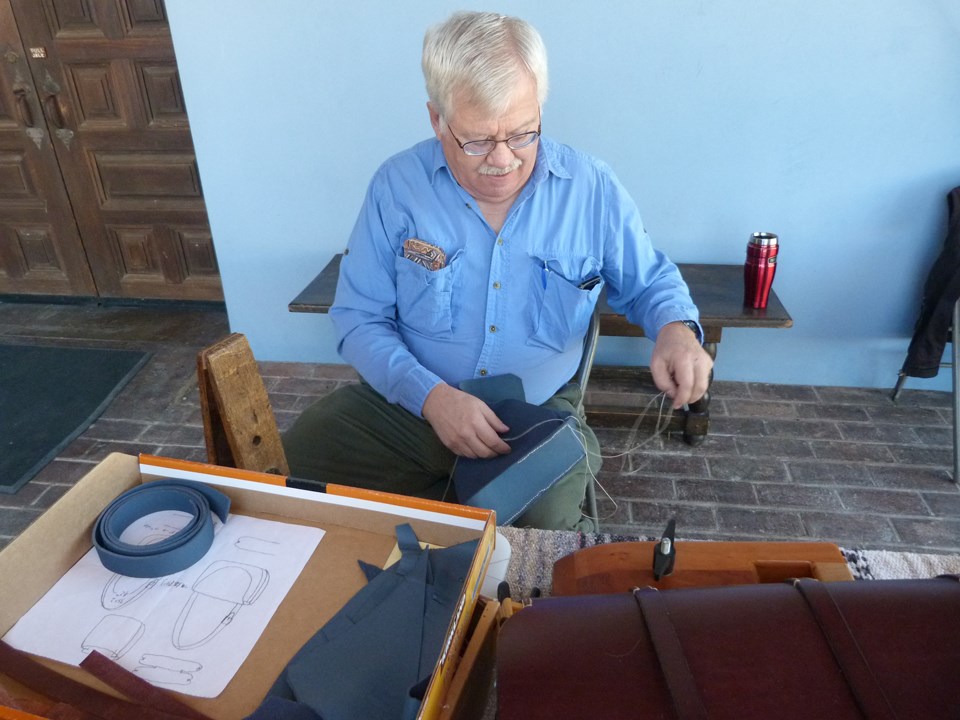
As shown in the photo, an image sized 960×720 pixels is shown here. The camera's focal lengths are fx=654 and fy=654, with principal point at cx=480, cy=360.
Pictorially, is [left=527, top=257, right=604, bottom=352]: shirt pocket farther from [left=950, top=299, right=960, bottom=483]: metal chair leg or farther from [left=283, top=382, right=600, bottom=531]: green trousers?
[left=950, top=299, right=960, bottom=483]: metal chair leg

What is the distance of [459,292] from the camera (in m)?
1.66

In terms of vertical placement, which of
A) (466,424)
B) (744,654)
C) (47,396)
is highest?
(744,654)

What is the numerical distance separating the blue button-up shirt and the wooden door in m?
2.93

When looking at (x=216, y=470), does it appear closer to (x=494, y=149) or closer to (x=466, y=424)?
(x=466, y=424)

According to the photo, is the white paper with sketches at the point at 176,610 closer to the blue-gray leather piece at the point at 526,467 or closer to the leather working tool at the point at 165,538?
the leather working tool at the point at 165,538

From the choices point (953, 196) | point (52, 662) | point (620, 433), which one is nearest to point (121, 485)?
point (52, 662)

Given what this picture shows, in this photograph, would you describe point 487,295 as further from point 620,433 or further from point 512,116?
point 620,433

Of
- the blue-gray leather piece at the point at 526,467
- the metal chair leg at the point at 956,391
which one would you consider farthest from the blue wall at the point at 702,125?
the blue-gray leather piece at the point at 526,467

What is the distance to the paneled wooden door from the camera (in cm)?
329

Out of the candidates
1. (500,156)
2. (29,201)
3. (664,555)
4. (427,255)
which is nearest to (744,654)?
(664,555)

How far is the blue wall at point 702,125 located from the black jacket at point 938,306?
18 cm

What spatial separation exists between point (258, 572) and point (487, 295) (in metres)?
0.93

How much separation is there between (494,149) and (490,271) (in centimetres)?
32

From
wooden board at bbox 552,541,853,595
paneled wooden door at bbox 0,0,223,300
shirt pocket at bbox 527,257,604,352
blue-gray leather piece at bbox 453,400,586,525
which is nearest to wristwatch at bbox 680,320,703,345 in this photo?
shirt pocket at bbox 527,257,604,352
